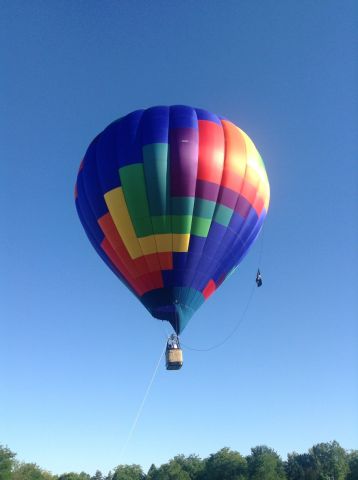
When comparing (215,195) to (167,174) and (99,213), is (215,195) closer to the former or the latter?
(167,174)

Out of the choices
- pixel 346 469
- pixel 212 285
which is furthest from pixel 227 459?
pixel 212 285

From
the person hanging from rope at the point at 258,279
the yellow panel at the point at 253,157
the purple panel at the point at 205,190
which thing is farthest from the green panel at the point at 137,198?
the person hanging from rope at the point at 258,279

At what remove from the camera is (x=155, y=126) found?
57.9 feet

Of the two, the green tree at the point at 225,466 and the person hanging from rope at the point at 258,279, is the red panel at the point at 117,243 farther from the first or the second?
the green tree at the point at 225,466

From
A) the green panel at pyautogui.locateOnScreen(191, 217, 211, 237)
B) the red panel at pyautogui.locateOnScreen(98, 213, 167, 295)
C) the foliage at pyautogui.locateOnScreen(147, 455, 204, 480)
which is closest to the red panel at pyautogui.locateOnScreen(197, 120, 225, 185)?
the green panel at pyautogui.locateOnScreen(191, 217, 211, 237)

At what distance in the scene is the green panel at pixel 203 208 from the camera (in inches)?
674

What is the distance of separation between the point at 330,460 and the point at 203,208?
174 ft

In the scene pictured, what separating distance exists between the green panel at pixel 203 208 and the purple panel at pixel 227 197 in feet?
1.62

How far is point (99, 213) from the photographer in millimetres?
18125

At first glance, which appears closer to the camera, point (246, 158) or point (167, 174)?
point (167, 174)

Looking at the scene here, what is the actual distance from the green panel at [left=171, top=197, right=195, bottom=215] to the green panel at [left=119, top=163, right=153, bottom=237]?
0.96 m

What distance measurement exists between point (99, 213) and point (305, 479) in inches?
1956

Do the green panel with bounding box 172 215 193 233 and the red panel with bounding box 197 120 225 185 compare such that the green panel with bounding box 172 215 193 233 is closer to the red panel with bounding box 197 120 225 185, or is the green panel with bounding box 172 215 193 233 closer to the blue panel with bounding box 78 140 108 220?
the red panel with bounding box 197 120 225 185

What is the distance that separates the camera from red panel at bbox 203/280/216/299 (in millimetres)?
17656
